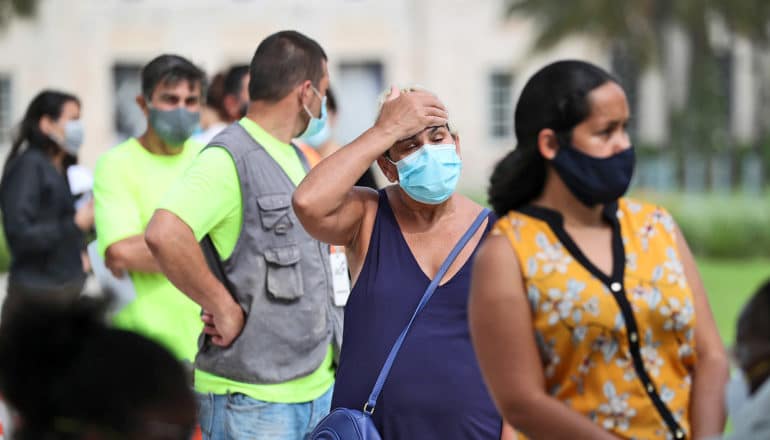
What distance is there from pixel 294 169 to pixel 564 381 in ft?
6.58

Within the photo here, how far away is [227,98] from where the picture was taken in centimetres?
748

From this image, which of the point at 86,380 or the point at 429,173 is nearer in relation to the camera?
the point at 86,380

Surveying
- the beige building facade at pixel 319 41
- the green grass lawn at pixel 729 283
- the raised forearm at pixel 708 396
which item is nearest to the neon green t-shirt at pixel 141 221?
the raised forearm at pixel 708 396

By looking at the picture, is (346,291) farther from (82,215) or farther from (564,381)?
(82,215)

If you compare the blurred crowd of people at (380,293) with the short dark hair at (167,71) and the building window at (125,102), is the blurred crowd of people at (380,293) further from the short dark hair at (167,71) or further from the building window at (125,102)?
the building window at (125,102)

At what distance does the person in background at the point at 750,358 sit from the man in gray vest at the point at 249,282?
214cm

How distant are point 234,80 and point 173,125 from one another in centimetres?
165

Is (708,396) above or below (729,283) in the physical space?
above

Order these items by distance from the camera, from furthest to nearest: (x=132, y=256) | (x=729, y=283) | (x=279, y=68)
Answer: (x=729, y=283) < (x=132, y=256) < (x=279, y=68)

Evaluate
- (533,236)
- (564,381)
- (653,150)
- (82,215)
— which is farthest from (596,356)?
(653,150)

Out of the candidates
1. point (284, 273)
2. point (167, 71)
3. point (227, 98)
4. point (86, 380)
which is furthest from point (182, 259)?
point (227, 98)

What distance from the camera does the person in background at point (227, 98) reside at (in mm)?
7320

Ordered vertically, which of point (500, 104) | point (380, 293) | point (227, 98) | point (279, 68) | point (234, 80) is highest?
point (279, 68)

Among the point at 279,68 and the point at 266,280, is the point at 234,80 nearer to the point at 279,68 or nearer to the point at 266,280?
the point at 279,68
